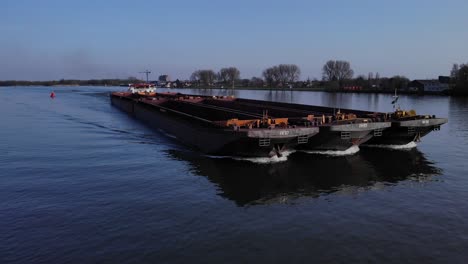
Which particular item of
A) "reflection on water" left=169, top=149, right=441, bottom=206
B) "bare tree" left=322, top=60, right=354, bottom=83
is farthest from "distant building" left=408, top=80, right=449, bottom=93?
"reflection on water" left=169, top=149, right=441, bottom=206

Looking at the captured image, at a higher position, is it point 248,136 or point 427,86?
point 427,86

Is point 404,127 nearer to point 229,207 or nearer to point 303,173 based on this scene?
point 303,173

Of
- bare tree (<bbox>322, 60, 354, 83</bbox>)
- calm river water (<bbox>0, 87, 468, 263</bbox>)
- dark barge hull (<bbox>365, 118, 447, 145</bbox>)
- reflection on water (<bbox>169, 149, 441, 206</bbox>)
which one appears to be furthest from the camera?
bare tree (<bbox>322, 60, 354, 83</bbox>)

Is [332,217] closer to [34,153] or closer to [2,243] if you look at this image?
[2,243]

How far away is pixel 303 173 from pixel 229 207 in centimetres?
523

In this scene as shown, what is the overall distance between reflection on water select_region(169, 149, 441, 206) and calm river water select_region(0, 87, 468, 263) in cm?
6

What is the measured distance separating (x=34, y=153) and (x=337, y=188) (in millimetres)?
16071

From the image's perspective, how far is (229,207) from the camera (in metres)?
11.8

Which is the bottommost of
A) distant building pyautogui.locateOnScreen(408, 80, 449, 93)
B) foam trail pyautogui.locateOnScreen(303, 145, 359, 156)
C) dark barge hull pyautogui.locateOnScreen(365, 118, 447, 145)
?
foam trail pyautogui.locateOnScreen(303, 145, 359, 156)

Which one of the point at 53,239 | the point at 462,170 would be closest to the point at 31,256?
the point at 53,239

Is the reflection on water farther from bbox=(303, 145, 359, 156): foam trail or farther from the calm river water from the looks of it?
bbox=(303, 145, 359, 156): foam trail

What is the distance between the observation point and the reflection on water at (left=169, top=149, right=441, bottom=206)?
13.5 m

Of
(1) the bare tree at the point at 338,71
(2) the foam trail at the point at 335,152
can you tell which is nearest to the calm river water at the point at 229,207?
(2) the foam trail at the point at 335,152

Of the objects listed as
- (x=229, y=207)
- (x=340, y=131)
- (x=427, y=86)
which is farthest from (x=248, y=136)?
(x=427, y=86)
